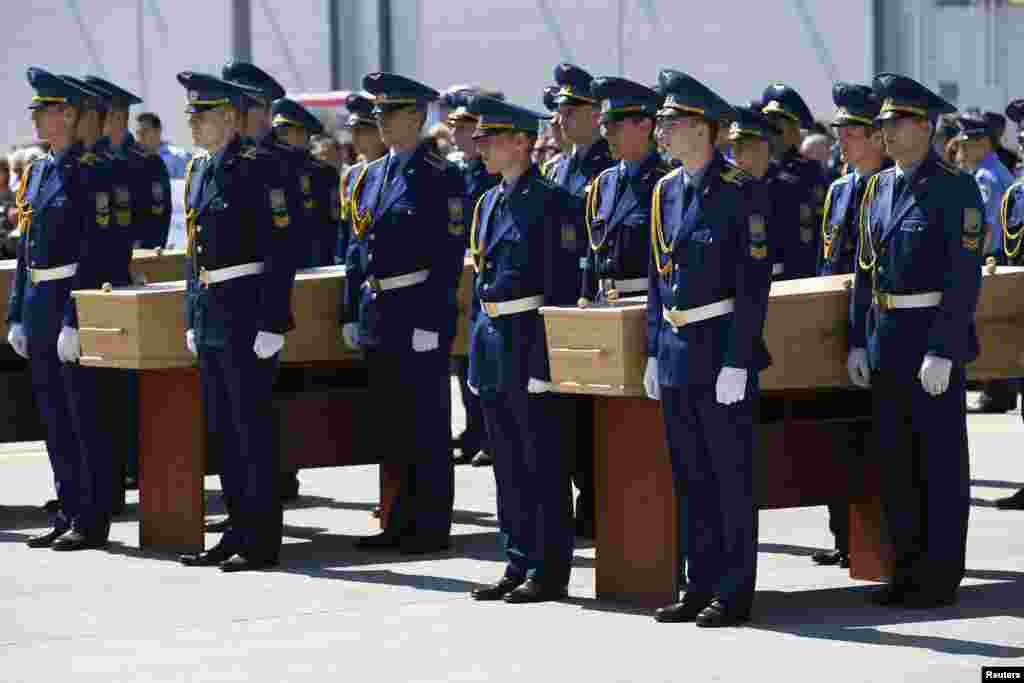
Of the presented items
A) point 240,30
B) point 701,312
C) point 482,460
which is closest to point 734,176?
point 701,312

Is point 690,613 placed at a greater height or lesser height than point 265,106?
lesser

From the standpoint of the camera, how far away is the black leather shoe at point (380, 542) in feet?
36.0

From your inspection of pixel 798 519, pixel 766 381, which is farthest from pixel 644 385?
pixel 798 519

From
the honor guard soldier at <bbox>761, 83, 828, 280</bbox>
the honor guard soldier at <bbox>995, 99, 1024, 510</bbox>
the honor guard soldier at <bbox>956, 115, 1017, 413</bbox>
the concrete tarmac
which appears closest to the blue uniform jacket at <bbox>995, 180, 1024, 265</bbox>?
the honor guard soldier at <bbox>995, 99, 1024, 510</bbox>

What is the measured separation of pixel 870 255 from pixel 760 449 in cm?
85

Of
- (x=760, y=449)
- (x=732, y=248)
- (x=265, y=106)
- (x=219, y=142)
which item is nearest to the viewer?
(x=732, y=248)

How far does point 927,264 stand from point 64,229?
4.15 meters

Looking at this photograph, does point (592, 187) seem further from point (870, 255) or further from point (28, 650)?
point (28, 650)

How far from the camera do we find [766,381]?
29.6ft

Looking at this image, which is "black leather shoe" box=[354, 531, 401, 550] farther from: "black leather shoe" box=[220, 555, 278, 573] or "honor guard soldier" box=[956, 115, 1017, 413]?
"honor guard soldier" box=[956, 115, 1017, 413]

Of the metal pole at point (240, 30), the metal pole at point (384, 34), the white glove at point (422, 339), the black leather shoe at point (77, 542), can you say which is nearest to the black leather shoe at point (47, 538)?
the black leather shoe at point (77, 542)

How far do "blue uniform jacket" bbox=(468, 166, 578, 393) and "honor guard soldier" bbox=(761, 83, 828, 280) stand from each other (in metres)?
2.94

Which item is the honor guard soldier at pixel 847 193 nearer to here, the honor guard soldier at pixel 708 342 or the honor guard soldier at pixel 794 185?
the honor guard soldier at pixel 708 342

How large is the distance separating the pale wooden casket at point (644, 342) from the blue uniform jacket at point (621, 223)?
2.91 ft
